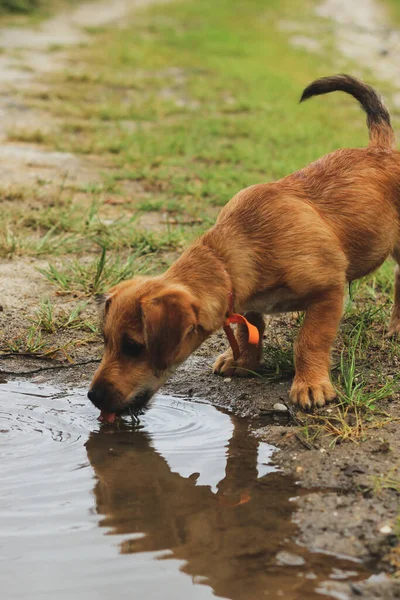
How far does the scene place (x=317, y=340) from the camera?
449 cm

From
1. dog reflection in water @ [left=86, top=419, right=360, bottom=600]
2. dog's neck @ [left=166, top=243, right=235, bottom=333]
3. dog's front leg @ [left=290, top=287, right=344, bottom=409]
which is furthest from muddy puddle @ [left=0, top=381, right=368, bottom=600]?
dog's neck @ [left=166, top=243, right=235, bottom=333]

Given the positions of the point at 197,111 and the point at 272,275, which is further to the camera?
the point at 197,111

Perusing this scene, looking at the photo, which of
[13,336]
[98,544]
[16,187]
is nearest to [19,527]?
[98,544]

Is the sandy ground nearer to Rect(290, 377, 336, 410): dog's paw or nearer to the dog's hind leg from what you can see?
Rect(290, 377, 336, 410): dog's paw

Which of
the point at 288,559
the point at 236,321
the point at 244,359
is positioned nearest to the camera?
the point at 288,559

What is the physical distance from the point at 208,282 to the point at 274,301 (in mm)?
504

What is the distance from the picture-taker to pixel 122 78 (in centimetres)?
1450

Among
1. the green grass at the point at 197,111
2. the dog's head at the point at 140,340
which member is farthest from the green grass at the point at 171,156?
the dog's head at the point at 140,340

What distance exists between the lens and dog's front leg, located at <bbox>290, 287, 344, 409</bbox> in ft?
14.5

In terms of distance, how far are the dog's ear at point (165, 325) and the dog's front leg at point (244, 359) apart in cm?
108

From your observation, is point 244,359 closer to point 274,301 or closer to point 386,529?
point 274,301

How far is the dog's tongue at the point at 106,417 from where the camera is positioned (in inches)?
161

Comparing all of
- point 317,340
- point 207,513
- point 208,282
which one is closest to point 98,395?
point 208,282

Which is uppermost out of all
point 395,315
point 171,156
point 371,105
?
point 371,105
